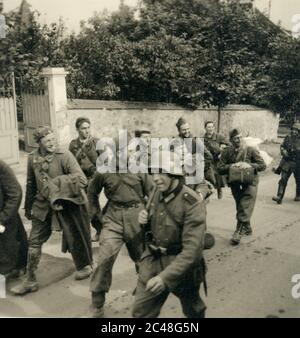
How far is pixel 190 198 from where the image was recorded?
4035 mm

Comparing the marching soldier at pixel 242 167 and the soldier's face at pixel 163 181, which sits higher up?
the soldier's face at pixel 163 181

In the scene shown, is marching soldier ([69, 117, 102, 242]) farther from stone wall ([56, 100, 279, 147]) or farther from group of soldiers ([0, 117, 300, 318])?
stone wall ([56, 100, 279, 147])

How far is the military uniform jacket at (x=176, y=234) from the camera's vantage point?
3.88 metres

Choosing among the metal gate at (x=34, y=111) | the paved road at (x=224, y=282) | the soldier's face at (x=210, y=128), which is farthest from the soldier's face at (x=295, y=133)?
the metal gate at (x=34, y=111)

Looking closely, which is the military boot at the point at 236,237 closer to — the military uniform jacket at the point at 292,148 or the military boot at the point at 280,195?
the military boot at the point at 280,195

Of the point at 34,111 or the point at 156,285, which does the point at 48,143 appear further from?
the point at 34,111

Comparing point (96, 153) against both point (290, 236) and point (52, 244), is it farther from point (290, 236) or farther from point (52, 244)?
point (290, 236)

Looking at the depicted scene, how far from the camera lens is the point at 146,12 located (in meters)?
23.2

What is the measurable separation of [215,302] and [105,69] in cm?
1238

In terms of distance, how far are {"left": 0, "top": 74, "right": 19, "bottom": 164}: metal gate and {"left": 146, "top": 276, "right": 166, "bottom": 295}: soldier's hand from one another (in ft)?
33.8

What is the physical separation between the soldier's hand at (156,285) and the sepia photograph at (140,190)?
0.04 ft

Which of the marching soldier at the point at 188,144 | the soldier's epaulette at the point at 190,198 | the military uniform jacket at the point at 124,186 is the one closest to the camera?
the soldier's epaulette at the point at 190,198
